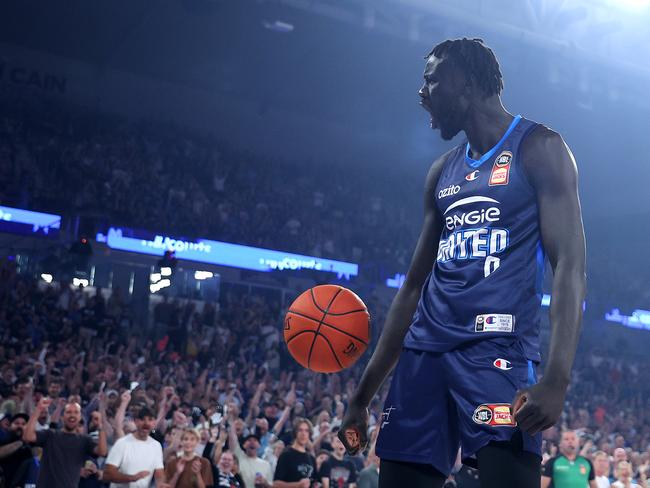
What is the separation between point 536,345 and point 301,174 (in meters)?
21.5

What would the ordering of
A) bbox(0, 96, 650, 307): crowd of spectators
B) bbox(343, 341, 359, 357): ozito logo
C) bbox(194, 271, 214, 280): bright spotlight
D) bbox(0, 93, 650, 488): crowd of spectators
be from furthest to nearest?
bbox(194, 271, 214, 280): bright spotlight → bbox(0, 96, 650, 307): crowd of spectators → bbox(0, 93, 650, 488): crowd of spectators → bbox(343, 341, 359, 357): ozito logo

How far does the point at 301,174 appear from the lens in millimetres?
23594

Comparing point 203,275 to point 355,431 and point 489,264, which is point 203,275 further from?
point 489,264

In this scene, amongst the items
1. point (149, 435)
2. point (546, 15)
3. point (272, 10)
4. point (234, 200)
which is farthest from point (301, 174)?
point (149, 435)

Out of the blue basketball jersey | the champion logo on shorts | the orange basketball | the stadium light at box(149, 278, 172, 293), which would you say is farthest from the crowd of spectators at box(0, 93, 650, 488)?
the blue basketball jersey

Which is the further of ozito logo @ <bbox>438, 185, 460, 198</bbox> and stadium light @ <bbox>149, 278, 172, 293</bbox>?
stadium light @ <bbox>149, 278, 172, 293</bbox>

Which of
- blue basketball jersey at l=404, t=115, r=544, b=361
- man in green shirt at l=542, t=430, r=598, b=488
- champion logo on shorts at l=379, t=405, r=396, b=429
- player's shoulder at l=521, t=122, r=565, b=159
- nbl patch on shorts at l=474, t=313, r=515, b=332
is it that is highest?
player's shoulder at l=521, t=122, r=565, b=159

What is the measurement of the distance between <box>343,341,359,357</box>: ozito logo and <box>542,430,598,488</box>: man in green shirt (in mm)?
6267

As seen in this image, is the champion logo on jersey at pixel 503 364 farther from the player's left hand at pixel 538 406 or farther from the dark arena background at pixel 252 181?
the dark arena background at pixel 252 181

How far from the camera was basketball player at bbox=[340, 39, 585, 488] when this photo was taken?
6.67 feet

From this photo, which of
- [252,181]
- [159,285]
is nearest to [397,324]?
[159,285]

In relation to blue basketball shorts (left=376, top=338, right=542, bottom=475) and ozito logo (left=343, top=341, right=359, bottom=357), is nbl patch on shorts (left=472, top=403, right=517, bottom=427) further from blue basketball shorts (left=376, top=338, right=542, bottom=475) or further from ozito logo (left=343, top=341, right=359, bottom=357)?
ozito logo (left=343, top=341, right=359, bottom=357)

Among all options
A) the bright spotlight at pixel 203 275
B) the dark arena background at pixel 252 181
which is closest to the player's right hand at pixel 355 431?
the dark arena background at pixel 252 181

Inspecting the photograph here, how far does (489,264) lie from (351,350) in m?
0.79
